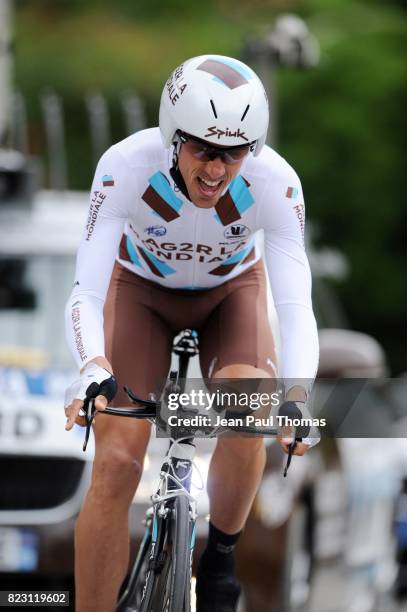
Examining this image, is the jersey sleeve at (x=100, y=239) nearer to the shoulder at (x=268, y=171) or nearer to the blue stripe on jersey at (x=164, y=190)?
the blue stripe on jersey at (x=164, y=190)

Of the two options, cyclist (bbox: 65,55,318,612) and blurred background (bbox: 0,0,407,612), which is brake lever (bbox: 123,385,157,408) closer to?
cyclist (bbox: 65,55,318,612)

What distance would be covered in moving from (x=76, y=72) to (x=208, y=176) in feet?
82.0

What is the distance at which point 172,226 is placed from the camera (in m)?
5.69

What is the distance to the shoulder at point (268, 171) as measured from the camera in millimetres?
5629

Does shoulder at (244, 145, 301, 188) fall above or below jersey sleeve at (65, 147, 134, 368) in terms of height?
above

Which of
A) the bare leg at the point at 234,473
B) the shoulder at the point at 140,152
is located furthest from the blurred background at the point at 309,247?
the shoulder at the point at 140,152

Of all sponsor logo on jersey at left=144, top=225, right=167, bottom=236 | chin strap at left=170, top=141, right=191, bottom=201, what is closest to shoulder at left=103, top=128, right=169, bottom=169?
chin strap at left=170, top=141, right=191, bottom=201

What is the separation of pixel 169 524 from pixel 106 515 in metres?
0.26

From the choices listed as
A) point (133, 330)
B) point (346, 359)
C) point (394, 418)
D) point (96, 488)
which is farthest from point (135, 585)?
point (394, 418)

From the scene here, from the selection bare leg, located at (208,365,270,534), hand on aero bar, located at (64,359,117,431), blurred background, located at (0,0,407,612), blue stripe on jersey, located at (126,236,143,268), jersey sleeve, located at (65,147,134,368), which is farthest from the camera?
blurred background, located at (0,0,407,612)

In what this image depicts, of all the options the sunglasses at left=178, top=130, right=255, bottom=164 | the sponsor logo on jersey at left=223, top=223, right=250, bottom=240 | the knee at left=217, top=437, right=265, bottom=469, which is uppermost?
the sunglasses at left=178, top=130, right=255, bottom=164

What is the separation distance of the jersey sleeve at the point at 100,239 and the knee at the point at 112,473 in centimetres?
40

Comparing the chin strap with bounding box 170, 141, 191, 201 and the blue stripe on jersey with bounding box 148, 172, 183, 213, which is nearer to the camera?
the chin strap with bounding box 170, 141, 191, 201

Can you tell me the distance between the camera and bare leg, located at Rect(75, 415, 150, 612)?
18.4 feet
